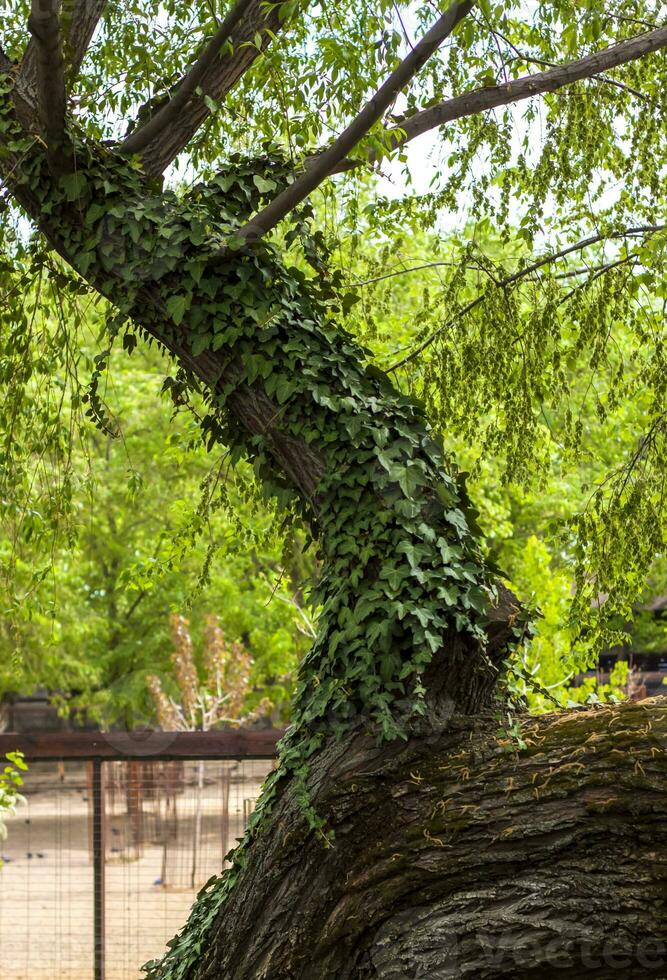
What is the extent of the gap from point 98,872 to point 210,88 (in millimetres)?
5507

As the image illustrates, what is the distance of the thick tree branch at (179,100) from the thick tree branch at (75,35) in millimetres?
327

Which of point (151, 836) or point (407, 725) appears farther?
point (151, 836)

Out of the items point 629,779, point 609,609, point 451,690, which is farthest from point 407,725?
point 609,609

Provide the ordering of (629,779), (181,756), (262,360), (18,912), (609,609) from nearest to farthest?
(629,779) < (262,360) < (609,609) < (181,756) < (18,912)

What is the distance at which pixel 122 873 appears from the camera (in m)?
14.4

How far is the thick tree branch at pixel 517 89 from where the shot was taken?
3.93 metres

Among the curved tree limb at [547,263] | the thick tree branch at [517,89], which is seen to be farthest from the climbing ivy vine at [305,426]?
the curved tree limb at [547,263]

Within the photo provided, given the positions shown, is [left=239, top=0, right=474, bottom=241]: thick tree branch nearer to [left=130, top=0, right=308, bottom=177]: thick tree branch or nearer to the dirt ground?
[left=130, top=0, right=308, bottom=177]: thick tree branch

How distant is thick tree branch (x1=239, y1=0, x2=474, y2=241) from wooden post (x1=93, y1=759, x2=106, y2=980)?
16.8 ft

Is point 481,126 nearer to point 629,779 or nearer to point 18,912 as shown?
point 629,779

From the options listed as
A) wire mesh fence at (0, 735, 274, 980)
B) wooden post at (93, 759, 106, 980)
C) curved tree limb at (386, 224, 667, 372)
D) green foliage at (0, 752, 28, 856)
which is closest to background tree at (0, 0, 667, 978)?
curved tree limb at (386, 224, 667, 372)

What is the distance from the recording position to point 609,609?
16.9 feet

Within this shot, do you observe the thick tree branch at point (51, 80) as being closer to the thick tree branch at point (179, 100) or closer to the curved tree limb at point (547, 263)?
the thick tree branch at point (179, 100)

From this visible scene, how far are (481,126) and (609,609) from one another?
8.24 ft
